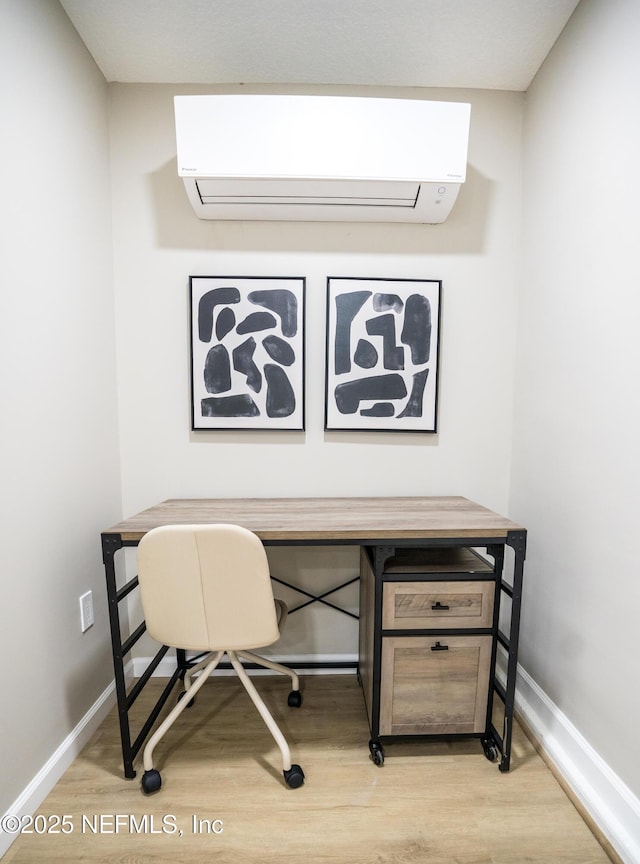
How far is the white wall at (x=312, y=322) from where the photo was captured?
1692 mm

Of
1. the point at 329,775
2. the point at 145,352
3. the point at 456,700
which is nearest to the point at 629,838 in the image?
the point at 456,700

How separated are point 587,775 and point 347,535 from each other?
3.47 feet

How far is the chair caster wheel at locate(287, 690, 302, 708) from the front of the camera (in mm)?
1607

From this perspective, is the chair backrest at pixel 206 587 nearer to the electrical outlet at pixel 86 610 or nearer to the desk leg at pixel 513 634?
the electrical outlet at pixel 86 610

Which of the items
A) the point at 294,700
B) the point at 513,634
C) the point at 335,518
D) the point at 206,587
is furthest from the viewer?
the point at 294,700

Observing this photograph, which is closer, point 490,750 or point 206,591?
point 206,591

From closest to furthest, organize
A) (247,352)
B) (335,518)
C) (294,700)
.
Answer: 1. (335,518)
2. (294,700)
3. (247,352)

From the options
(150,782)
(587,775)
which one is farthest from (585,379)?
(150,782)

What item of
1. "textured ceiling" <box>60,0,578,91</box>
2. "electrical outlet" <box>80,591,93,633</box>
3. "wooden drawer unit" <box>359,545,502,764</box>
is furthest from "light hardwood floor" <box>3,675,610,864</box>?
"textured ceiling" <box>60,0,578,91</box>

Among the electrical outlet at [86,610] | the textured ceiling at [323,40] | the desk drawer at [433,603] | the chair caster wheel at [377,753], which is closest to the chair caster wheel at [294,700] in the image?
the chair caster wheel at [377,753]

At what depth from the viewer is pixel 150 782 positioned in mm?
1231

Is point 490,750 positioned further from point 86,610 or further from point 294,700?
point 86,610

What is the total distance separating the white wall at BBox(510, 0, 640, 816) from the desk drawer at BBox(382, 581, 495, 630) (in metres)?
0.34

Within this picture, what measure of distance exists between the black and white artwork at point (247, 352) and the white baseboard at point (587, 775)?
145cm
